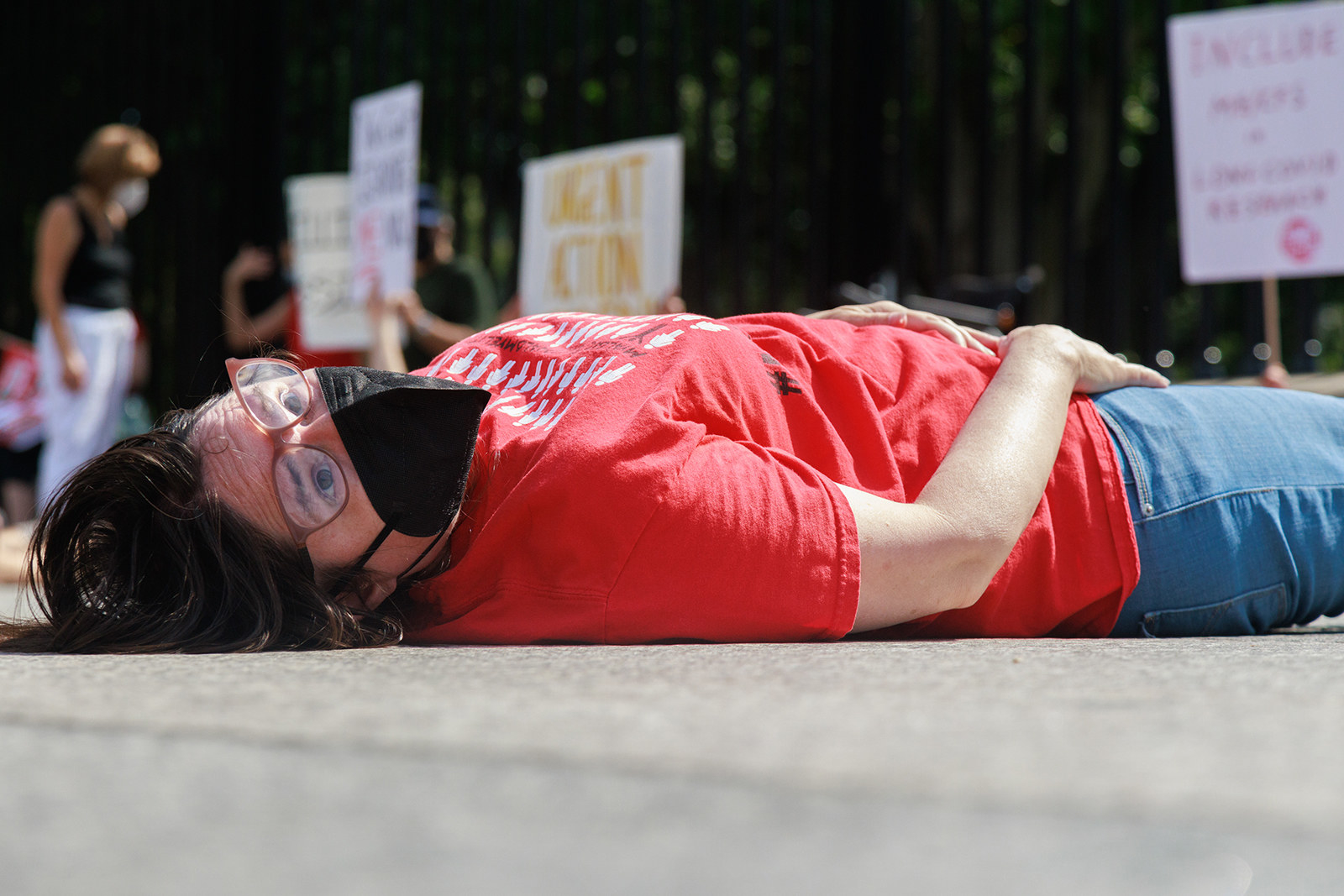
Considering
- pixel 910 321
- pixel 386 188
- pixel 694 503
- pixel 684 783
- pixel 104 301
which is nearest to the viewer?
pixel 684 783

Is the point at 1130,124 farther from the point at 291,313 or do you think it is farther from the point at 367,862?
the point at 367,862

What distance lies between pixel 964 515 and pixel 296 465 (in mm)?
797

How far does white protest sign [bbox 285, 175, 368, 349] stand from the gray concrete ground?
3874 millimetres

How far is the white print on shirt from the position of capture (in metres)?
1.59

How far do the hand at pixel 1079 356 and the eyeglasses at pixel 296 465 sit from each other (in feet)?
3.12

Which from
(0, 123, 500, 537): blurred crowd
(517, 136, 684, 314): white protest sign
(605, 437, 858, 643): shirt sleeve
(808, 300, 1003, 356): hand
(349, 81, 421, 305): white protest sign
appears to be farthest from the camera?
(0, 123, 500, 537): blurred crowd

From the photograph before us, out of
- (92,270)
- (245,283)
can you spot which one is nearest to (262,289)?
(245,283)

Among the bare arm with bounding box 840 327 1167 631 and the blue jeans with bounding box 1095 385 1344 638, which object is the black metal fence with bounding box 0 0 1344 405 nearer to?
the blue jeans with bounding box 1095 385 1344 638

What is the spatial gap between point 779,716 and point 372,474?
719 millimetres

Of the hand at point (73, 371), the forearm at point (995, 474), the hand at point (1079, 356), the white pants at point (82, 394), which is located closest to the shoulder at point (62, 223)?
the white pants at point (82, 394)

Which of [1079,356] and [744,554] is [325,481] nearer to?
[744,554]

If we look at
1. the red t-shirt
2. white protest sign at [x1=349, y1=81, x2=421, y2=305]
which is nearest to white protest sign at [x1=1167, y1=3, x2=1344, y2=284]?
the red t-shirt

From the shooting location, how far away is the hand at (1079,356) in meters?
1.78

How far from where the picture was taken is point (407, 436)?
150 cm
